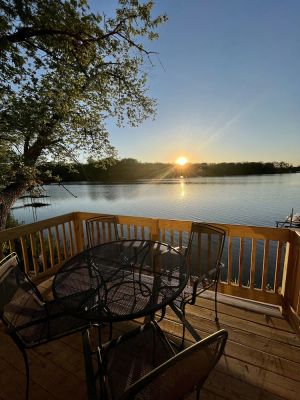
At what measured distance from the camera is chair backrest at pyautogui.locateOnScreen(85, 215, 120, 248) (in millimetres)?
3037

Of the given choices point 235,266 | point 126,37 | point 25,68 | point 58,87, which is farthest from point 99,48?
point 235,266

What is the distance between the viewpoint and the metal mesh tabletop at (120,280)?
4.52ft

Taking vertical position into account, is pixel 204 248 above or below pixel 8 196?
below

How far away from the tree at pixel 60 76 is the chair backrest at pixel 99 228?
2480 mm

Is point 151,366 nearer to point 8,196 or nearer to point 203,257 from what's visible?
point 203,257

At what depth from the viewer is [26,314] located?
1477 mm

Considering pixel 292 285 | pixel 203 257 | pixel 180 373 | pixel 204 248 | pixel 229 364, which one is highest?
pixel 180 373

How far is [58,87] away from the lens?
4.14 metres

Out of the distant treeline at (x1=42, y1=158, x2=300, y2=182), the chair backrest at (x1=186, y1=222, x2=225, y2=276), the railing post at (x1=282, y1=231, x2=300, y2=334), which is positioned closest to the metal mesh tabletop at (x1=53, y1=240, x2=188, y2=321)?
the chair backrest at (x1=186, y1=222, x2=225, y2=276)

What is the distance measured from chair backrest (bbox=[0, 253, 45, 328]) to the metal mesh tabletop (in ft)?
0.63

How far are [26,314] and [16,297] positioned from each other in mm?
146

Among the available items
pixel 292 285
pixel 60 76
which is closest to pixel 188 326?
pixel 292 285

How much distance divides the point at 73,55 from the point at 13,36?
102 cm

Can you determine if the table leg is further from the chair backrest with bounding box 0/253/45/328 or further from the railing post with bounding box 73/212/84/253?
the railing post with bounding box 73/212/84/253
